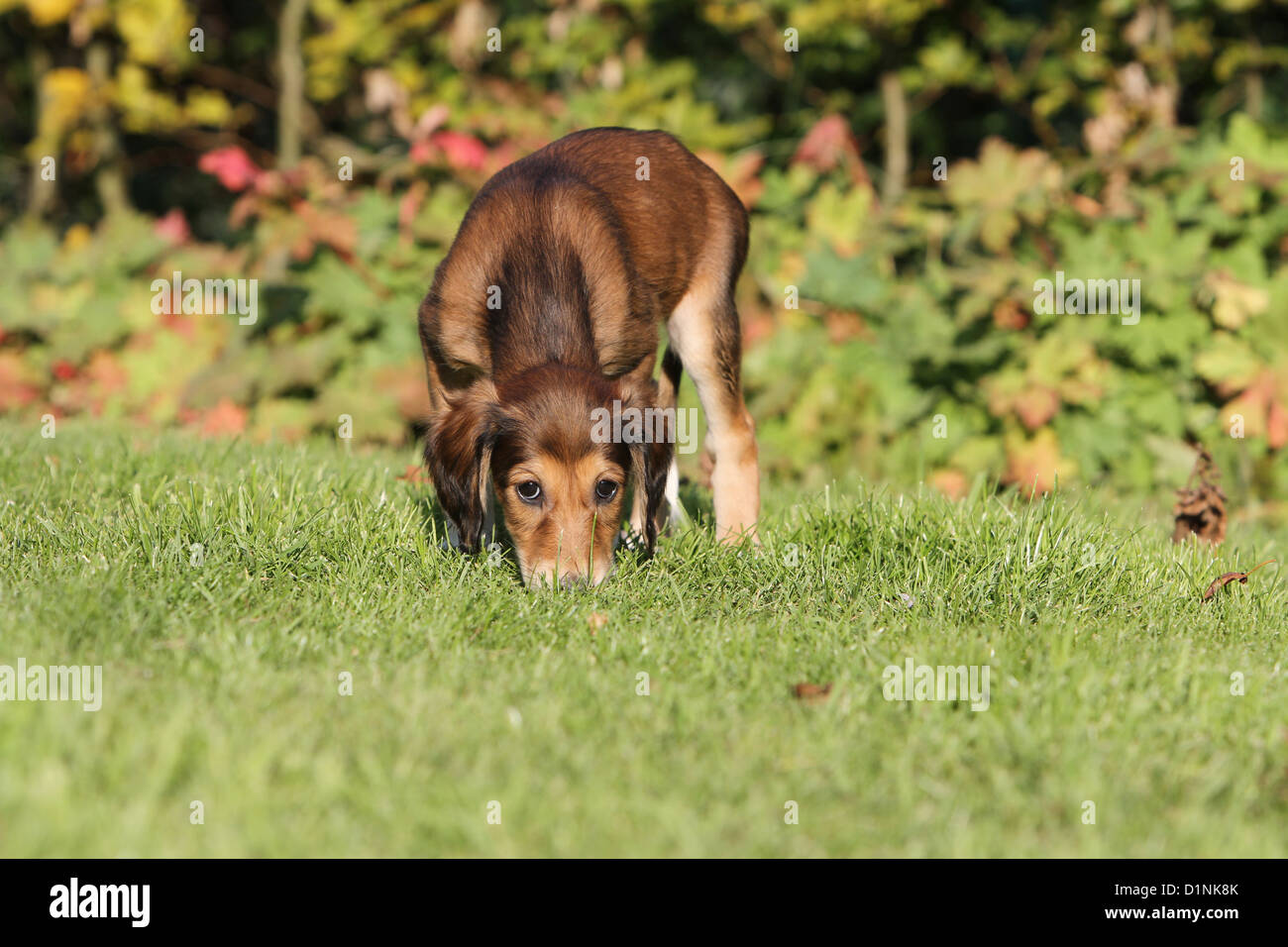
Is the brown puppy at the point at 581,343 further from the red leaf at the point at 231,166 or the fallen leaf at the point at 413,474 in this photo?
the red leaf at the point at 231,166

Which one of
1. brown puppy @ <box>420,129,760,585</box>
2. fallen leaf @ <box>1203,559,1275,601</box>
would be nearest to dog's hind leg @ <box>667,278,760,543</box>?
brown puppy @ <box>420,129,760,585</box>

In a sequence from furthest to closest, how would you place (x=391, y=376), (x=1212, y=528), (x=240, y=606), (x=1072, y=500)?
(x=391, y=376), (x=1212, y=528), (x=1072, y=500), (x=240, y=606)

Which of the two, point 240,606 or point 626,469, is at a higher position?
point 626,469

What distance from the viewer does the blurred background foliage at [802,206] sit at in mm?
6930

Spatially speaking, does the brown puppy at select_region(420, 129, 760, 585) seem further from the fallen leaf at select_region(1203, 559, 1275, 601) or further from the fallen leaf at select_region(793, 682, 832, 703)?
the fallen leaf at select_region(1203, 559, 1275, 601)

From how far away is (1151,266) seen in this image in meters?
7.01

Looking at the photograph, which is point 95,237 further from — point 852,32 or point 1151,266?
point 1151,266

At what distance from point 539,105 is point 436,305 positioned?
4.43m

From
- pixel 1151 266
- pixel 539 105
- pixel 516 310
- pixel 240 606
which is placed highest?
pixel 539 105

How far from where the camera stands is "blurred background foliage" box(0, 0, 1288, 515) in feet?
22.7

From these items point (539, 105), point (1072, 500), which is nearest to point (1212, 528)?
point (1072, 500)

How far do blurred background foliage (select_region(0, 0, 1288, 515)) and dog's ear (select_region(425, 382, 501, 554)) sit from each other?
335 cm

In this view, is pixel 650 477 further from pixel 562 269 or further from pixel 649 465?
pixel 562 269

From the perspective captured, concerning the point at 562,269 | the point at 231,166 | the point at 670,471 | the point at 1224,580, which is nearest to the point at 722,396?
the point at 670,471
